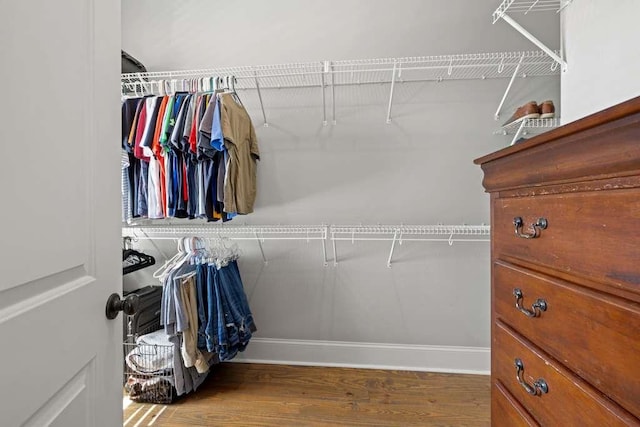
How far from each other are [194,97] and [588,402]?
1.96 m

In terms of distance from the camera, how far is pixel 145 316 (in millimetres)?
1913

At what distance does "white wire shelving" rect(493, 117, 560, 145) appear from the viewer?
1695mm

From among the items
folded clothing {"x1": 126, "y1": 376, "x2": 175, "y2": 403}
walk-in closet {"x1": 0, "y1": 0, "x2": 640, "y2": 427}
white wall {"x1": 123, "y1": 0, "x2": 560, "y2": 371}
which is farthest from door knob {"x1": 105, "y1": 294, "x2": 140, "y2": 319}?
white wall {"x1": 123, "y1": 0, "x2": 560, "y2": 371}

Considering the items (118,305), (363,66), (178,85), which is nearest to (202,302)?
(118,305)

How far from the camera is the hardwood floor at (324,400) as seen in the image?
1.57 m

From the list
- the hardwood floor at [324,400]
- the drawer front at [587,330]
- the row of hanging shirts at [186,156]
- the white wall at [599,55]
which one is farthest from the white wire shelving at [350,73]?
the hardwood floor at [324,400]

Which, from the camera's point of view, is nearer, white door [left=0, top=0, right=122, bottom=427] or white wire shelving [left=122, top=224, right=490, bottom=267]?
white door [left=0, top=0, right=122, bottom=427]

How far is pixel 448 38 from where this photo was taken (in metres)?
1.99

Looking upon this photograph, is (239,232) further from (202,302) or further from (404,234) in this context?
(404,234)

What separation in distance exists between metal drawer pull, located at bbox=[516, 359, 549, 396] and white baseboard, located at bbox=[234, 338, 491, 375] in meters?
1.30

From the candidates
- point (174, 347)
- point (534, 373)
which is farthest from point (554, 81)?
point (174, 347)

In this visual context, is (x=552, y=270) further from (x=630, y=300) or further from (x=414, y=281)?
(x=414, y=281)

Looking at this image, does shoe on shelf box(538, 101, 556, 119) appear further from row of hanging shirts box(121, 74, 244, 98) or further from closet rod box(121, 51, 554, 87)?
row of hanging shirts box(121, 74, 244, 98)

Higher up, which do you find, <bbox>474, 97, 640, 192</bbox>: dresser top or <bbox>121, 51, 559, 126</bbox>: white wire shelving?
<bbox>121, 51, 559, 126</bbox>: white wire shelving
